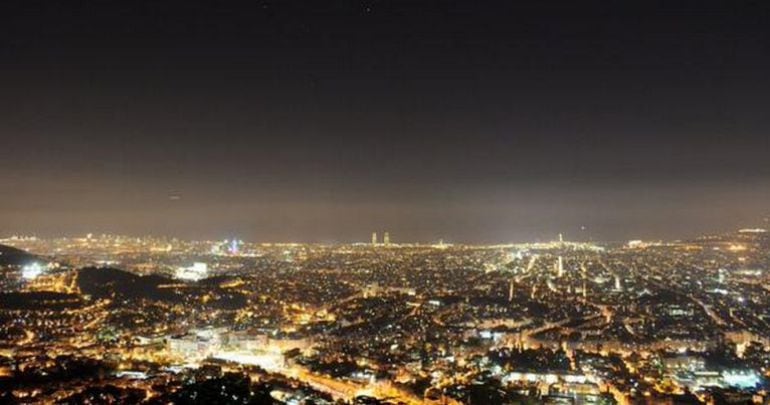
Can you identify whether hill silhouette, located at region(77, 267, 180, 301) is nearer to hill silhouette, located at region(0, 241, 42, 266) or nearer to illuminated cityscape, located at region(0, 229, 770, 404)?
illuminated cityscape, located at region(0, 229, 770, 404)

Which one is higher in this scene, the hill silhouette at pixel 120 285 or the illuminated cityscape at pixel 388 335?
the hill silhouette at pixel 120 285

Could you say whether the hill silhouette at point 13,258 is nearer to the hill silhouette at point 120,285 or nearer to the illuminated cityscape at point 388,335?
the illuminated cityscape at point 388,335

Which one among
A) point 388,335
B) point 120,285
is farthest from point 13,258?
point 388,335

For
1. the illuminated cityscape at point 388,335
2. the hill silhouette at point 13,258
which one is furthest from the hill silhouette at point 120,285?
the hill silhouette at point 13,258

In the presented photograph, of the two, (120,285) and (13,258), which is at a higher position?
(13,258)

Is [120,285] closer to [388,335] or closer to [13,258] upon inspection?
[13,258]

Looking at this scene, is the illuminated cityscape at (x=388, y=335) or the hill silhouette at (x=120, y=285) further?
the hill silhouette at (x=120, y=285)

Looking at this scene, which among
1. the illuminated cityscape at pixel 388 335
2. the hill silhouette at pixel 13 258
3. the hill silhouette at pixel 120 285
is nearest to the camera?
the illuminated cityscape at pixel 388 335

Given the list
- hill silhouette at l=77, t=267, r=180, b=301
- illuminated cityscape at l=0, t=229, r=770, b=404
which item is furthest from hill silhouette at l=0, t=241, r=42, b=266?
hill silhouette at l=77, t=267, r=180, b=301

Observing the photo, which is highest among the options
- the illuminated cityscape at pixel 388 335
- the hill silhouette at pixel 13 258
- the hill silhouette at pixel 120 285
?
the hill silhouette at pixel 13 258

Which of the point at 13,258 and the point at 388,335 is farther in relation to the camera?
A: the point at 13,258

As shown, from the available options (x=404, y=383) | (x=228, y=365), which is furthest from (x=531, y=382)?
(x=228, y=365)
